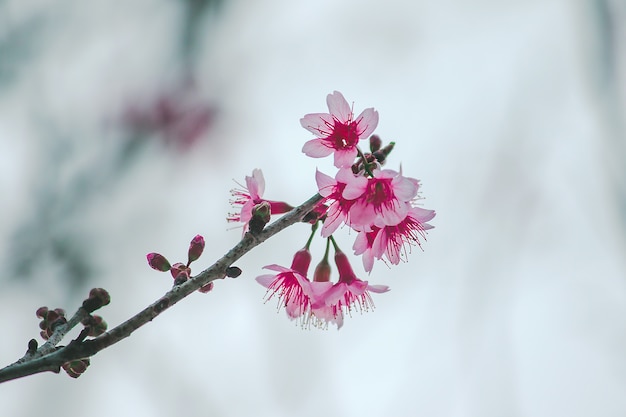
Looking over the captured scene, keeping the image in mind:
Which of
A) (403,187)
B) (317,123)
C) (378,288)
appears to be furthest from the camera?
(317,123)

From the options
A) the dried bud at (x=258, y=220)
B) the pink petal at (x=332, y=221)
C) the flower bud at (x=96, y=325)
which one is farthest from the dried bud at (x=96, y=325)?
the pink petal at (x=332, y=221)

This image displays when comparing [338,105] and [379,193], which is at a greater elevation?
[338,105]

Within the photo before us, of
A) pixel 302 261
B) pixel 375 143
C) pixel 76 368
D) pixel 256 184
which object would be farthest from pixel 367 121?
pixel 76 368

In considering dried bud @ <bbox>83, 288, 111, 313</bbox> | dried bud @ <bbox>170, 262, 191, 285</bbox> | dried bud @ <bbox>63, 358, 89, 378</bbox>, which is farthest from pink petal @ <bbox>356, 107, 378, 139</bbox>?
dried bud @ <bbox>63, 358, 89, 378</bbox>

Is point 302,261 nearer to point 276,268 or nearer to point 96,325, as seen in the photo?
point 276,268

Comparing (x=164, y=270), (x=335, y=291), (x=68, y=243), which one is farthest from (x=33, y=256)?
(x=335, y=291)

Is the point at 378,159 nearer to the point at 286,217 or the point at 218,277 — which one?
the point at 286,217

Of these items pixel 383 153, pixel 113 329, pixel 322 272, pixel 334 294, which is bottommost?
pixel 113 329

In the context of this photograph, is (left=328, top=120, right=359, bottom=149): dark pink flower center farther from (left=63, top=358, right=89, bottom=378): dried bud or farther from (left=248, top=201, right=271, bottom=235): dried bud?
(left=63, top=358, right=89, bottom=378): dried bud
